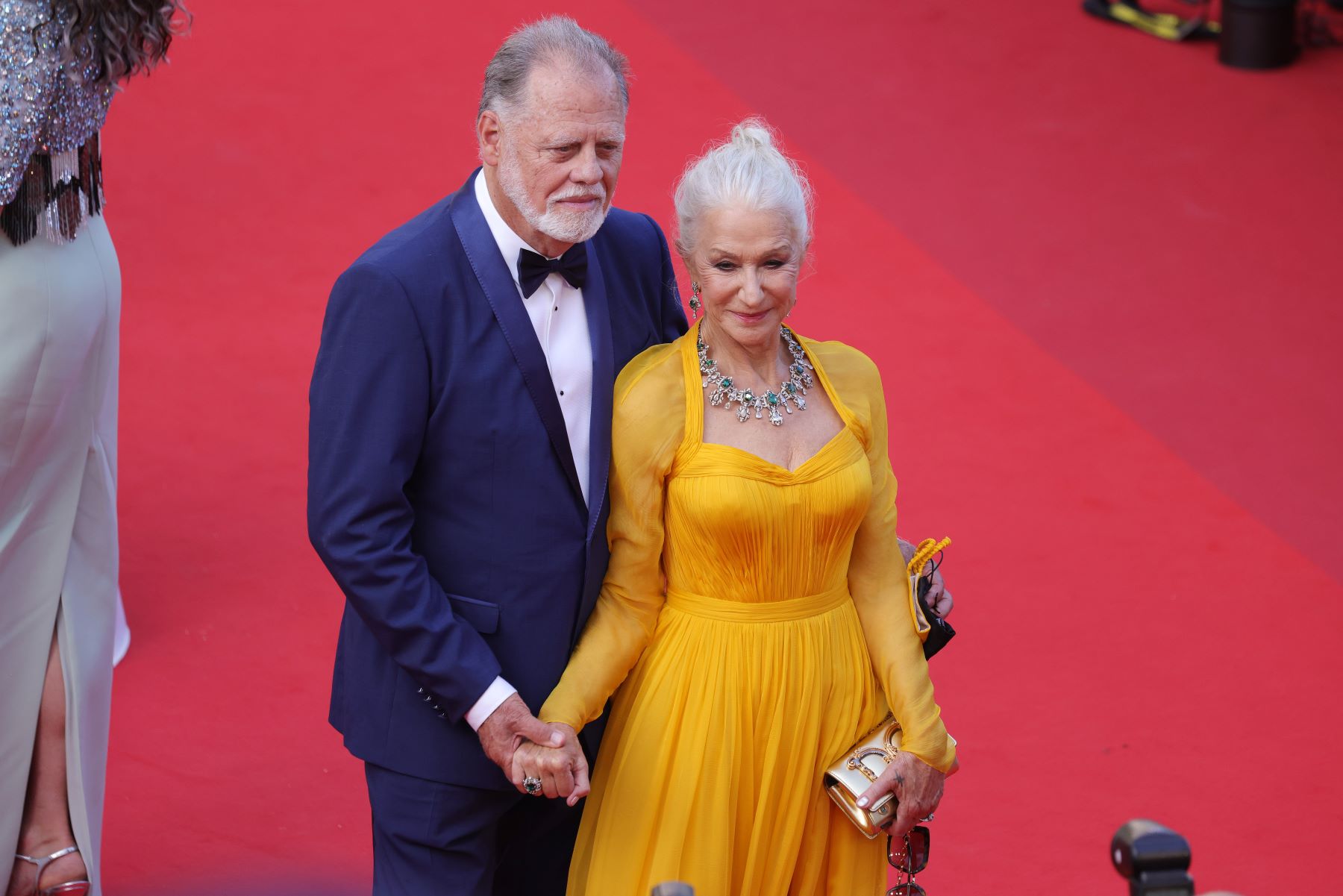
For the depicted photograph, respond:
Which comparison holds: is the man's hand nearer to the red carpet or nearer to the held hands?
the held hands

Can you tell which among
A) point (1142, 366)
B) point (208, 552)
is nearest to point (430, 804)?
point (208, 552)

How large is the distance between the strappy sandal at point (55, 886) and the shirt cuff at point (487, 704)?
2.00 ft

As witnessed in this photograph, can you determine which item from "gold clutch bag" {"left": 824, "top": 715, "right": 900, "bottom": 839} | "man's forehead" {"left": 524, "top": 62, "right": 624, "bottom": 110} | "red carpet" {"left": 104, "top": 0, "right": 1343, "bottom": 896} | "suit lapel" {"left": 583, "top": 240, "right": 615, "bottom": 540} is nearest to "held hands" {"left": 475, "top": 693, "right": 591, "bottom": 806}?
"suit lapel" {"left": 583, "top": 240, "right": 615, "bottom": 540}

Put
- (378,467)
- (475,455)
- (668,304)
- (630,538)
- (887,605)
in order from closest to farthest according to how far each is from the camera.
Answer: (378,467)
(475,455)
(630,538)
(887,605)
(668,304)

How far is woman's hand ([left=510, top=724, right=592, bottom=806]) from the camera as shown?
92.2 inches

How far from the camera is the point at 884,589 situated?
8.66ft

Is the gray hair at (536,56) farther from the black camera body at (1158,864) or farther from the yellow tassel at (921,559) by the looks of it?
the black camera body at (1158,864)

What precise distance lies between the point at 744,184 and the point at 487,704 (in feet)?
2.72

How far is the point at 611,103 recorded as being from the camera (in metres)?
2.43

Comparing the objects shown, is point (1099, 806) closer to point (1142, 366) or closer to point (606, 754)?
point (606, 754)

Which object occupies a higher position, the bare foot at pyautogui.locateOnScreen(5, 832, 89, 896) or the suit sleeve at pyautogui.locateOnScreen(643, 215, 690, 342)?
the suit sleeve at pyautogui.locateOnScreen(643, 215, 690, 342)

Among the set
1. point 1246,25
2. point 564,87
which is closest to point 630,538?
point 564,87

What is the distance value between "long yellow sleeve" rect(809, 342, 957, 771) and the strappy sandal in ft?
4.01

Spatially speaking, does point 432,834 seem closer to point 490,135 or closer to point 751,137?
point 490,135
